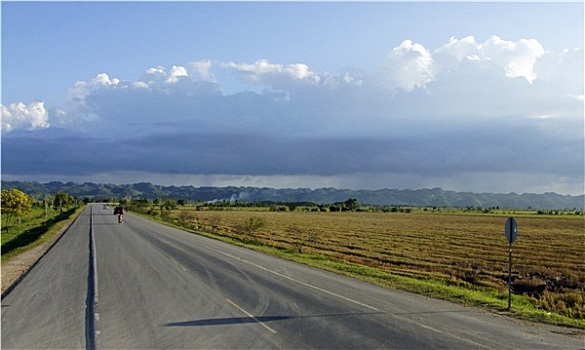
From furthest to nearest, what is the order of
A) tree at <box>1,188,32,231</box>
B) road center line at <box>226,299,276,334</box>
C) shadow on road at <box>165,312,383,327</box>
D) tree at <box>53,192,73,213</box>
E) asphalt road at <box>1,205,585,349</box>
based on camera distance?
tree at <box>53,192,73,213</box> → tree at <box>1,188,32,231</box> → shadow on road at <box>165,312,383,327</box> → road center line at <box>226,299,276,334</box> → asphalt road at <box>1,205,585,349</box>

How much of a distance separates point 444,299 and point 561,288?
10.7 m

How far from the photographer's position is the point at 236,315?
13680 millimetres

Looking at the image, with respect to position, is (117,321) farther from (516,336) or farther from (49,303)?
(516,336)

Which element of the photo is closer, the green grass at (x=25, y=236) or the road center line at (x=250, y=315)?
the road center line at (x=250, y=315)

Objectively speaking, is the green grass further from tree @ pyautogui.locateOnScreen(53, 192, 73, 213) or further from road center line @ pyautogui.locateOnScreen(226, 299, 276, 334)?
tree @ pyautogui.locateOnScreen(53, 192, 73, 213)

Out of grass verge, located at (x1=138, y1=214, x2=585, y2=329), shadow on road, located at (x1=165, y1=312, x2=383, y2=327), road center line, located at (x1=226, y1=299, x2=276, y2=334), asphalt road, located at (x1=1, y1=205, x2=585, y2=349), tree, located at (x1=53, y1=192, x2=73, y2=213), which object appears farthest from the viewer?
tree, located at (x1=53, y1=192, x2=73, y2=213)

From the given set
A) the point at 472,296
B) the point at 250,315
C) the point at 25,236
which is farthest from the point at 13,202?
the point at 472,296

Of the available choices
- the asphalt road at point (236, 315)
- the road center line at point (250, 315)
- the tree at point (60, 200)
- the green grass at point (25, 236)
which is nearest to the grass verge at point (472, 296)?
the asphalt road at point (236, 315)

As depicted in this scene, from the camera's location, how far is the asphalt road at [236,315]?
11141 millimetres

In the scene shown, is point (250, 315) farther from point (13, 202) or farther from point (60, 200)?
point (60, 200)

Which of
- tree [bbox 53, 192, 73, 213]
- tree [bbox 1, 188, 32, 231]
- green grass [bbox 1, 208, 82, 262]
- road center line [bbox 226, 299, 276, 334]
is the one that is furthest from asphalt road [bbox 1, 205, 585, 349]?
tree [bbox 53, 192, 73, 213]

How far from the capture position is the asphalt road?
11141 mm

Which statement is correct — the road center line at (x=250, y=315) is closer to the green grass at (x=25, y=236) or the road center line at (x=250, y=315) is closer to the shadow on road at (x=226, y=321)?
the shadow on road at (x=226, y=321)

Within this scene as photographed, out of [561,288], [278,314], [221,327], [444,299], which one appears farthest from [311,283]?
[561,288]
